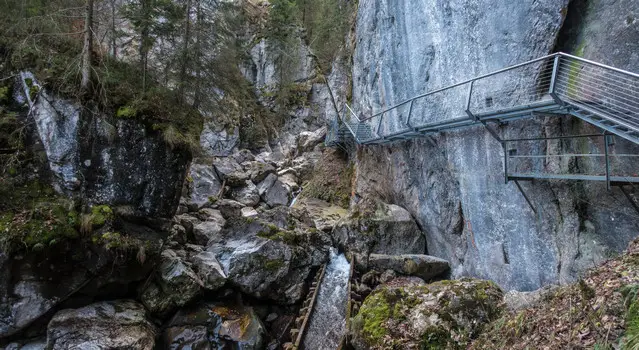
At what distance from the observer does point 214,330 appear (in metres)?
9.25

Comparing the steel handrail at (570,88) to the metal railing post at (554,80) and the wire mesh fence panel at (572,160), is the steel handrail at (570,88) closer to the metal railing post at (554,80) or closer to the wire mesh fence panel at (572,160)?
the metal railing post at (554,80)

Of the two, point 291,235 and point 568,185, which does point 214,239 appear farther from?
point 568,185

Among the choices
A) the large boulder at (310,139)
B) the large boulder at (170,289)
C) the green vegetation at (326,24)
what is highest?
the green vegetation at (326,24)

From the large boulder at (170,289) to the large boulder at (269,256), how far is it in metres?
1.11

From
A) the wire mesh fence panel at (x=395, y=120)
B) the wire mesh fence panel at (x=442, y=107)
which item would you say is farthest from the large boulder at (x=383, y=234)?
the wire mesh fence panel at (x=442, y=107)

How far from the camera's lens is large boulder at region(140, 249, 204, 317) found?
9391 mm

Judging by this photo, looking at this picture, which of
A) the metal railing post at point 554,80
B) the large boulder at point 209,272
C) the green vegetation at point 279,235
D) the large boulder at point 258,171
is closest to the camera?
the metal railing post at point 554,80

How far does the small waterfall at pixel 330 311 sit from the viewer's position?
8.62 m

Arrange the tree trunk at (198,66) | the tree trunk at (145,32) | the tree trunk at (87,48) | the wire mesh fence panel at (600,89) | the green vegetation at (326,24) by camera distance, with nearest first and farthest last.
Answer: the wire mesh fence panel at (600,89)
the tree trunk at (87,48)
the tree trunk at (145,32)
the tree trunk at (198,66)
the green vegetation at (326,24)

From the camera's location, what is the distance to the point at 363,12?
666 inches

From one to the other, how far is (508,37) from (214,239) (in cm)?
1103

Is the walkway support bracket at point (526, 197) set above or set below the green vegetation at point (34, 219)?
above

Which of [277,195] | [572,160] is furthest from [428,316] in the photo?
[277,195]

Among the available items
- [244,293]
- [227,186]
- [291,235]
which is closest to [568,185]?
[291,235]
